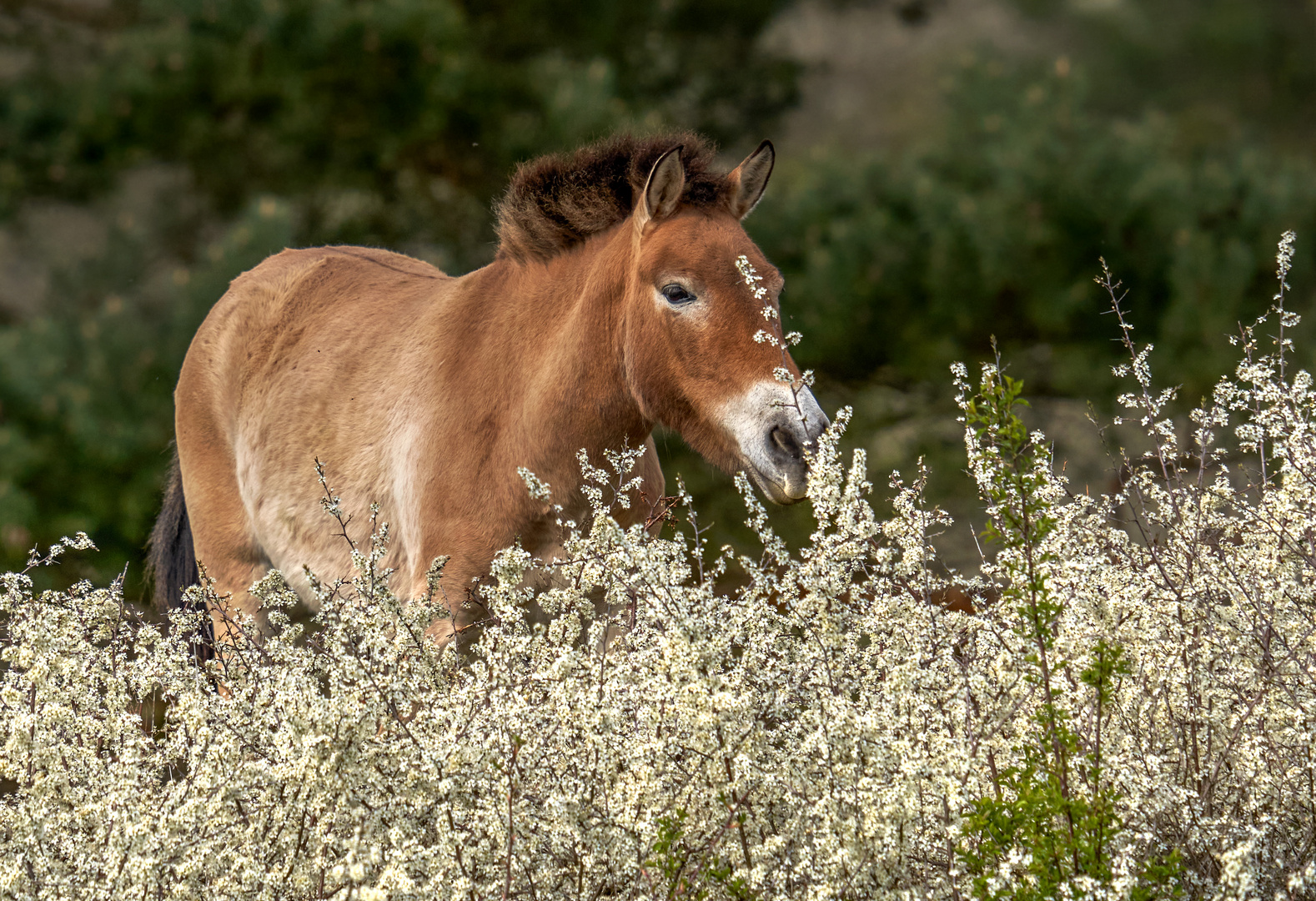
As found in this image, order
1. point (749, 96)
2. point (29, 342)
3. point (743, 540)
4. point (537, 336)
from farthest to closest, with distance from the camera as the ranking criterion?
1. point (749, 96)
2. point (743, 540)
3. point (29, 342)
4. point (537, 336)

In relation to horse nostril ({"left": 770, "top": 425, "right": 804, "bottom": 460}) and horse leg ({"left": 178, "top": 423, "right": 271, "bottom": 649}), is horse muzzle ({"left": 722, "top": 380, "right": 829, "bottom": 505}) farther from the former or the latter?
horse leg ({"left": 178, "top": 423, "right": 271, "bottom": 649})

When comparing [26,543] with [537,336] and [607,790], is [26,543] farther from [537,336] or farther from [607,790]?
[607,790]

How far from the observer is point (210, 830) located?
77.6 inches

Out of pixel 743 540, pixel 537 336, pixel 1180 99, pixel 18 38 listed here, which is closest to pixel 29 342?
pixel 18 38

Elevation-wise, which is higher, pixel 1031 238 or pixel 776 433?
pixel 1031 238

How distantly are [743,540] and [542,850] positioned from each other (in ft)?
13.0

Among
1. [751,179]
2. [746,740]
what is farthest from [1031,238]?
[746,740]

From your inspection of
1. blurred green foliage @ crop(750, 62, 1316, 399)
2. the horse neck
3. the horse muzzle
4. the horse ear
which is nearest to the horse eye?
the horse neck

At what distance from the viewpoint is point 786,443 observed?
2902 millimetres

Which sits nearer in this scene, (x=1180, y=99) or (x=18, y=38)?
(x=18, y=38)

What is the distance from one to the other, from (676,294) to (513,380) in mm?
711

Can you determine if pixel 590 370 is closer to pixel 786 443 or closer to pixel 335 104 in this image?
pixel 786 443

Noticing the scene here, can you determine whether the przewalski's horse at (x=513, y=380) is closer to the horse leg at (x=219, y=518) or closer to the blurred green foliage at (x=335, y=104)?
the horse leg at (x=219, y=518)

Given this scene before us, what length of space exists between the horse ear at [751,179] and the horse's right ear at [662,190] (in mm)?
222
